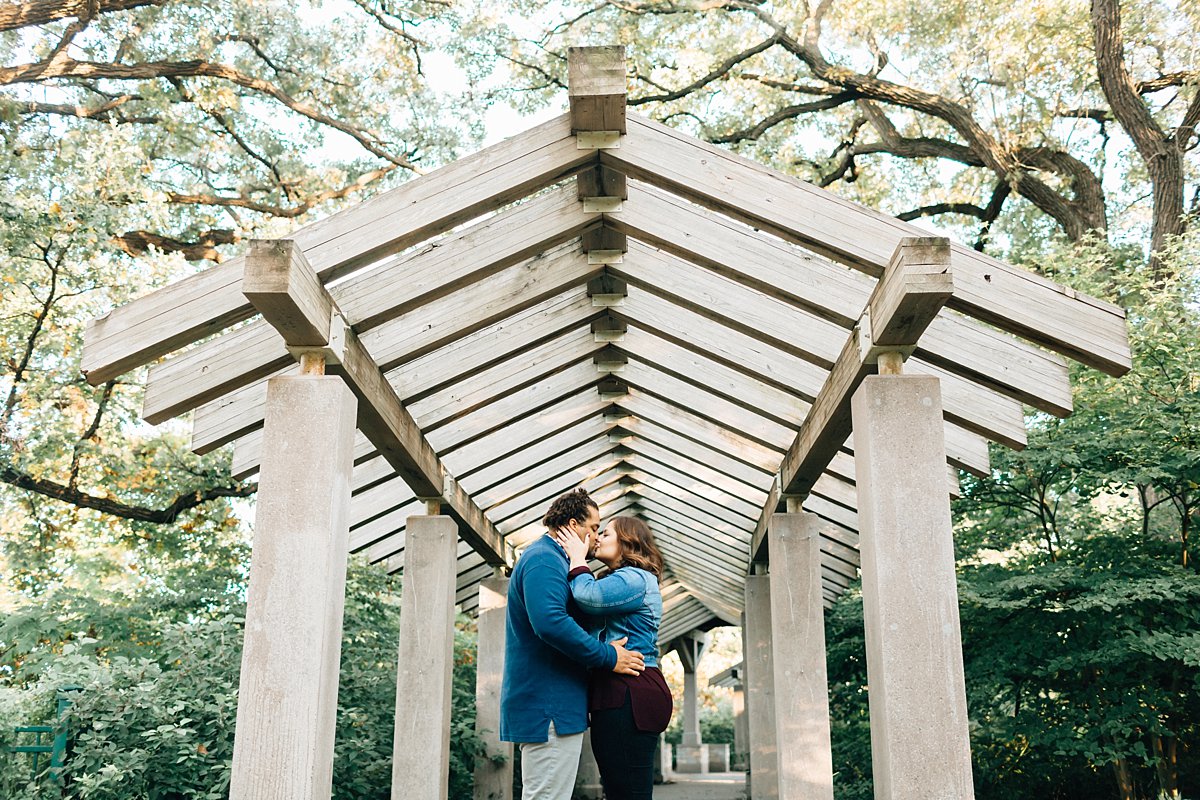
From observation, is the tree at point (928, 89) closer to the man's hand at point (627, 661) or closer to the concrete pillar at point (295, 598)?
the man's hand at point (627, 661)

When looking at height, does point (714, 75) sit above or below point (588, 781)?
above

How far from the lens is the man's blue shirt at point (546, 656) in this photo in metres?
3.24

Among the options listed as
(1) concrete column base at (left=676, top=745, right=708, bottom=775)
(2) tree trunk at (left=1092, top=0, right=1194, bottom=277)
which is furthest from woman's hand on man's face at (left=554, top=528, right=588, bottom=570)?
(1) concrete column base at (left=676, top=745, right=708, bottom=775)

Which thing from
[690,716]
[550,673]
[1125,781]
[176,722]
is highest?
[690,716]

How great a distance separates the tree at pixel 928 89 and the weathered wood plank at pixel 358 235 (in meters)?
9.63

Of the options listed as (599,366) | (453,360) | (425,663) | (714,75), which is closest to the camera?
(453,360)

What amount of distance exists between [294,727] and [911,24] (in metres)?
13.2

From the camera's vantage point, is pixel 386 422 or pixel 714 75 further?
pixel 714 75

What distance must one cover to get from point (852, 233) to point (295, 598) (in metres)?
2.43

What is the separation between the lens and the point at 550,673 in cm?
337

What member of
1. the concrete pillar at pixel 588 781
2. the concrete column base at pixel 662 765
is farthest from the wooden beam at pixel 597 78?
the concrete column base at pixel 662 765

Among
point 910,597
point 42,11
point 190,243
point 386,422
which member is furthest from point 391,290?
point 190,243

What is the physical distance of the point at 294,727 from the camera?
10.8ft

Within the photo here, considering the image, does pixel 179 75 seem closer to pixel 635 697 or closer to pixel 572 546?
pixel 572 546
